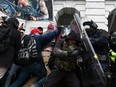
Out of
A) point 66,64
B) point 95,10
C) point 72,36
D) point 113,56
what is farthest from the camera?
point 95,10

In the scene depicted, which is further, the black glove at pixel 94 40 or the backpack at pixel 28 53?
the backpack at pixel 28 53

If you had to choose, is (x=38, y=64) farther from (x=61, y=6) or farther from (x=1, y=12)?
(x=61, y=6)

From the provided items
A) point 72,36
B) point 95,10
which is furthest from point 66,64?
point 95,10

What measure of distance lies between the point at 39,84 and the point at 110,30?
1.72 m

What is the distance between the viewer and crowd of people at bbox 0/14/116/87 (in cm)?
707

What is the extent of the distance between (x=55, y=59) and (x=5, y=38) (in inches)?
44.4

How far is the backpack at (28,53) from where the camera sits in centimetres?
779

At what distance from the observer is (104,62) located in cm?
731

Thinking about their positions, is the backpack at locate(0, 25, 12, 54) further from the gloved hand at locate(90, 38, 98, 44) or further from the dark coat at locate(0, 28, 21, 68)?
the gloved hand at locate(90, 38, 98, 44)

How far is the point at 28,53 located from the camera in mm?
7824

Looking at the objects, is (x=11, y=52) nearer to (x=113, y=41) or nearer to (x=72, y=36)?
(x=72, y=36)

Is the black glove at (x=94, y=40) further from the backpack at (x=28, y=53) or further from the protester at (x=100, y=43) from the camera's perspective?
the backpack at (x=28, y=53)

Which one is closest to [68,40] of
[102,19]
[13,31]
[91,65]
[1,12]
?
[91,65]

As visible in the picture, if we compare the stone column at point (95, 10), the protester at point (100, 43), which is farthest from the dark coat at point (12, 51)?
the stone column at point (95, 10)
